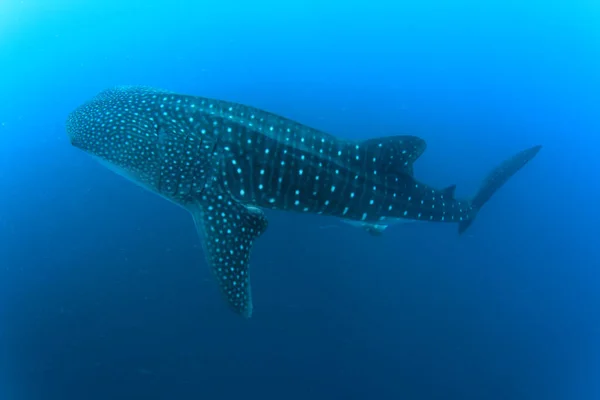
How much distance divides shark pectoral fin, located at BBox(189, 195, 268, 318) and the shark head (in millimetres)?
276

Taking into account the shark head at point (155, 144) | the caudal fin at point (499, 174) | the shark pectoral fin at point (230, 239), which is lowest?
the shark pectoral fin at point (230, 239)

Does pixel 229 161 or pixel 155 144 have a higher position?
pixel 229 161

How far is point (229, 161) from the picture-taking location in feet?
12.4

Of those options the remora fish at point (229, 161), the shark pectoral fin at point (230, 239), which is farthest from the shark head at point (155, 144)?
the shark pectoral fin at point (230, 239)

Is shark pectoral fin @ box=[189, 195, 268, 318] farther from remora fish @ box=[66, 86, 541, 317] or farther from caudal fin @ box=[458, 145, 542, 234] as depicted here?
caudal fin @ box=[458, 145, 542, 234]

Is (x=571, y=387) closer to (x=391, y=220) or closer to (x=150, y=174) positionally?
(x=391, y=220)

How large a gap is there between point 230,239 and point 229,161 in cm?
80

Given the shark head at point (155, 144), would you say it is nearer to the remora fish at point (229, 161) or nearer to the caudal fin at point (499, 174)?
the remora fish at point (229, 161)

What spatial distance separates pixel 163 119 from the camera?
3.80 metres

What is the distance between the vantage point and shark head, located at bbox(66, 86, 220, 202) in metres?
3.73

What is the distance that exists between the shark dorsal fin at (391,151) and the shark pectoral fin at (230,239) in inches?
53.7

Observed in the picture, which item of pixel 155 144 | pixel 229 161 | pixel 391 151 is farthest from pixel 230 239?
pixel 391 151

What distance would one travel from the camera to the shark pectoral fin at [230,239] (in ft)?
12.6

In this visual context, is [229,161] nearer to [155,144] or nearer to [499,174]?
[155,144]
